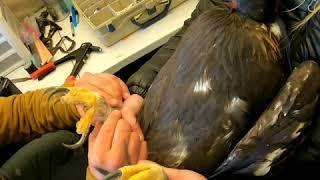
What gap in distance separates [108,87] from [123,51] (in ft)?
1.38

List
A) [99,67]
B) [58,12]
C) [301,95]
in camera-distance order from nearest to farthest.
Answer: [301,95] < [99,67] < [58,12]

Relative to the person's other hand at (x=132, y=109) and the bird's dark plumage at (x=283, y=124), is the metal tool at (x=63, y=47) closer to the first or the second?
the person's other hand at (x=132, y=109)

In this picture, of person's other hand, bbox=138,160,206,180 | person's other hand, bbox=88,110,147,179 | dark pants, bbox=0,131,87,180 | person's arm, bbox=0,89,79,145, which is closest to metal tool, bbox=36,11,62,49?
person's arm, bbox=0,89,79,145

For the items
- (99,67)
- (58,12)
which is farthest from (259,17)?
(58,12)

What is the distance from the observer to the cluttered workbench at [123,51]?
133 centimetres

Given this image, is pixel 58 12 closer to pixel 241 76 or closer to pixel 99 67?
pixel 99 67

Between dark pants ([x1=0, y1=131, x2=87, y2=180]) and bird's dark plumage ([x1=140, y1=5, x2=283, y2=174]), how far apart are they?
24cm

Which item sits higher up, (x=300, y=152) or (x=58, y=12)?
(x=58, y=12)

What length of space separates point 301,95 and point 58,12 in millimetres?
1151

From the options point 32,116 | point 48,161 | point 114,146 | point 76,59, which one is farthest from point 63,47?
point 114,146

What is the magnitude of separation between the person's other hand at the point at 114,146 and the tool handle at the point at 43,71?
0.61m

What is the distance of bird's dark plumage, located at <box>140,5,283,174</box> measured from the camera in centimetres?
75

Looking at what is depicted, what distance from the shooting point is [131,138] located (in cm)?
77

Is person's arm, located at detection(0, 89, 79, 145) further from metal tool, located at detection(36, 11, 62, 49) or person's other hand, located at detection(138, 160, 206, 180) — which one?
metal tool, located at detection(36, 11, 62, 49)
